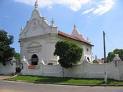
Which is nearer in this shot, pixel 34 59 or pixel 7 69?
pixel 7 69

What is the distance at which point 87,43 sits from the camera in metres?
54.5

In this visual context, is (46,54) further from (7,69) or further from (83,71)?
(83,71)

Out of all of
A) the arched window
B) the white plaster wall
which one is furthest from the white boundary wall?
the arched window

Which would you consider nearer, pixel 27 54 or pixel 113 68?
pixel 113 68

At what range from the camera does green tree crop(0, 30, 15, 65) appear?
1750 inches

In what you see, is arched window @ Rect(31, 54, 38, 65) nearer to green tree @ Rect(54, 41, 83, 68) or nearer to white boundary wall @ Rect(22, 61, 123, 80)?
white boundary wall @ Rect(22, 61, 123, 80)

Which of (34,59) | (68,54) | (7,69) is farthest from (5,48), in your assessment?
(68,54)

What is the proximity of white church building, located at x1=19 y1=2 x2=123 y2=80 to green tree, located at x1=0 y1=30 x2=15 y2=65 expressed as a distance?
93.1 inches

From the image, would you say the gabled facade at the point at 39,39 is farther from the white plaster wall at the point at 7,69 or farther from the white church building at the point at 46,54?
the white plaster wall at the point at 7,69

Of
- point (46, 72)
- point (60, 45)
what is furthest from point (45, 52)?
point (60, 45)

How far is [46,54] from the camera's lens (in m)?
44.3

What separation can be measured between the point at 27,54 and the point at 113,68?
68.5 feet

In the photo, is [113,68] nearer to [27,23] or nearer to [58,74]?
[58,74]

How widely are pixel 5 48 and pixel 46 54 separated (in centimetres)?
692
